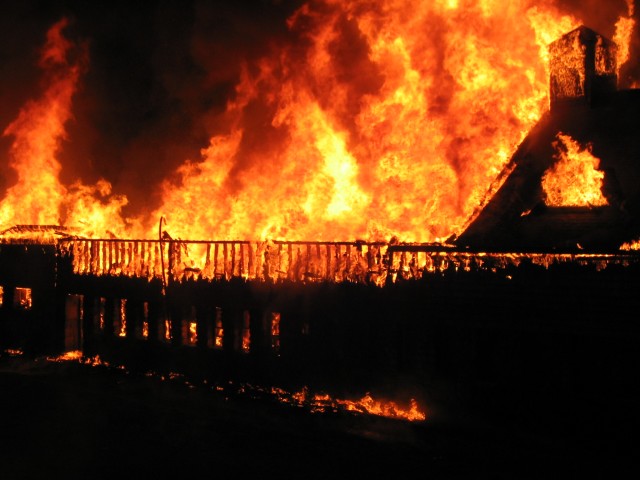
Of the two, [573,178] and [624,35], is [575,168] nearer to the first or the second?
[573,178]

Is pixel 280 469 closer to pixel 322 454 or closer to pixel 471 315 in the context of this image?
pixel 322 454

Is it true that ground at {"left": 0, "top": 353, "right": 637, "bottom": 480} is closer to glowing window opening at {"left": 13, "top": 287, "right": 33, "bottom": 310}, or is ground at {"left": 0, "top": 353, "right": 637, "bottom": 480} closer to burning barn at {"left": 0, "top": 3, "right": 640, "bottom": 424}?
burning barn at {"left": 0, "top": 3, "right": 640, "bottom": 424}

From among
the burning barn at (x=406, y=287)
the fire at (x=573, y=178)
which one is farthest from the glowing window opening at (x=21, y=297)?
the fire at (x=573, y=178)

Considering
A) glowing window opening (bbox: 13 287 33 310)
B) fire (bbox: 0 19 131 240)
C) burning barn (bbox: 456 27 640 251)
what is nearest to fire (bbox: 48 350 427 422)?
burning barn (bbox: 456 27 640 251)

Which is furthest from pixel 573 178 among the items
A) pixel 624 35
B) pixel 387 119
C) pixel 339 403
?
pixel 339 403

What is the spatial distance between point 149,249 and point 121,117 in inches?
563

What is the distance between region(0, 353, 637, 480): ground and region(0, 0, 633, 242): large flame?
4.57 m

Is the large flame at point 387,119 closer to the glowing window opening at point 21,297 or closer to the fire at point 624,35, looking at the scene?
the fire at point 624,35

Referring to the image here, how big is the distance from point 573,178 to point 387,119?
16.1ft

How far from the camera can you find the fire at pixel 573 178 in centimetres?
1139

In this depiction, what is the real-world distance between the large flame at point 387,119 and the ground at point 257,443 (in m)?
4.57

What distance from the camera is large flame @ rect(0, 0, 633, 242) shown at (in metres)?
13.5

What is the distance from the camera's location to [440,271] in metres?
10.1

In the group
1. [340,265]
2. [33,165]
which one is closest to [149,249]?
[340,265]
